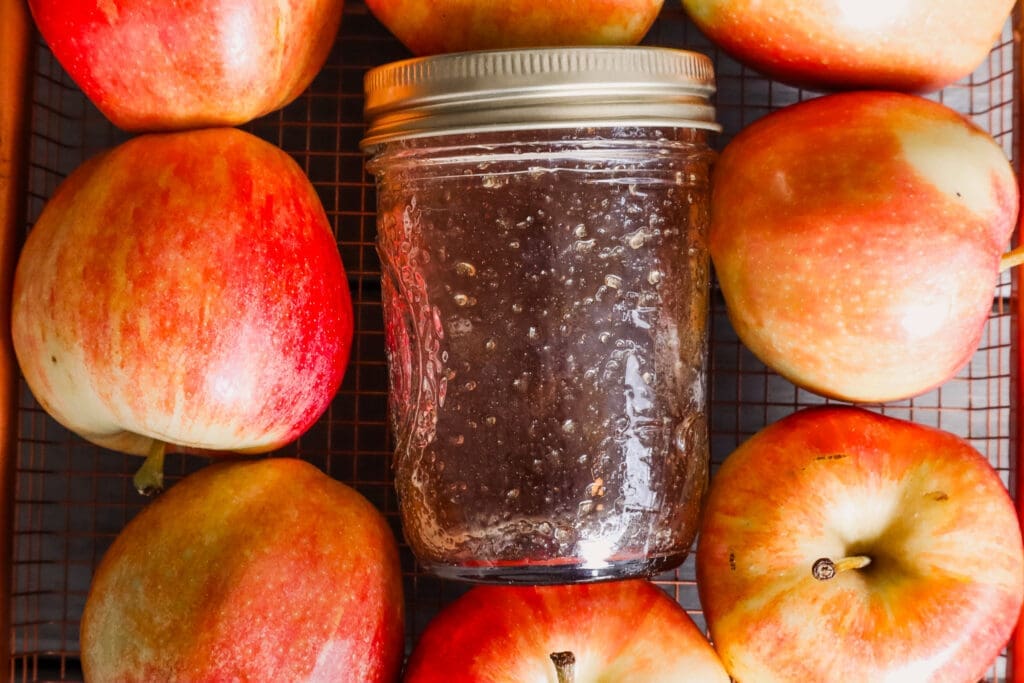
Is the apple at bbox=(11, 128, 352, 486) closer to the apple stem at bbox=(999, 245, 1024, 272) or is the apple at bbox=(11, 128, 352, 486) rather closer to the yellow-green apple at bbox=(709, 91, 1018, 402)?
the yellow-green apple at bbox=(709, 91, 1018, 402)

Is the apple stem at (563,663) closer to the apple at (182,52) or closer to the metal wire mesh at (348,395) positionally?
the metal wire mesh at (348,395)

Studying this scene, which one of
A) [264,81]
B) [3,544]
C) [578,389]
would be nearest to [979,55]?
[578,389]

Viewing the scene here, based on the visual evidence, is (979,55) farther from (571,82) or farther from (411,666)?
(411,666)

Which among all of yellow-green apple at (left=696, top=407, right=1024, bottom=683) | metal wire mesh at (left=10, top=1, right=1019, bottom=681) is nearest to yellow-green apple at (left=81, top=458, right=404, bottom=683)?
metal wire mesh at (left=10, top=1, right=1019, bottom=681)

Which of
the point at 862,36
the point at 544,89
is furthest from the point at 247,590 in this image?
the point at 862,36

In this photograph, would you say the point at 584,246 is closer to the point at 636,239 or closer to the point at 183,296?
→ the point at 636,239

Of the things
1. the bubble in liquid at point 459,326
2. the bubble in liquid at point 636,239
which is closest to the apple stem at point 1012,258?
the bubble in liquid at point 636,239
